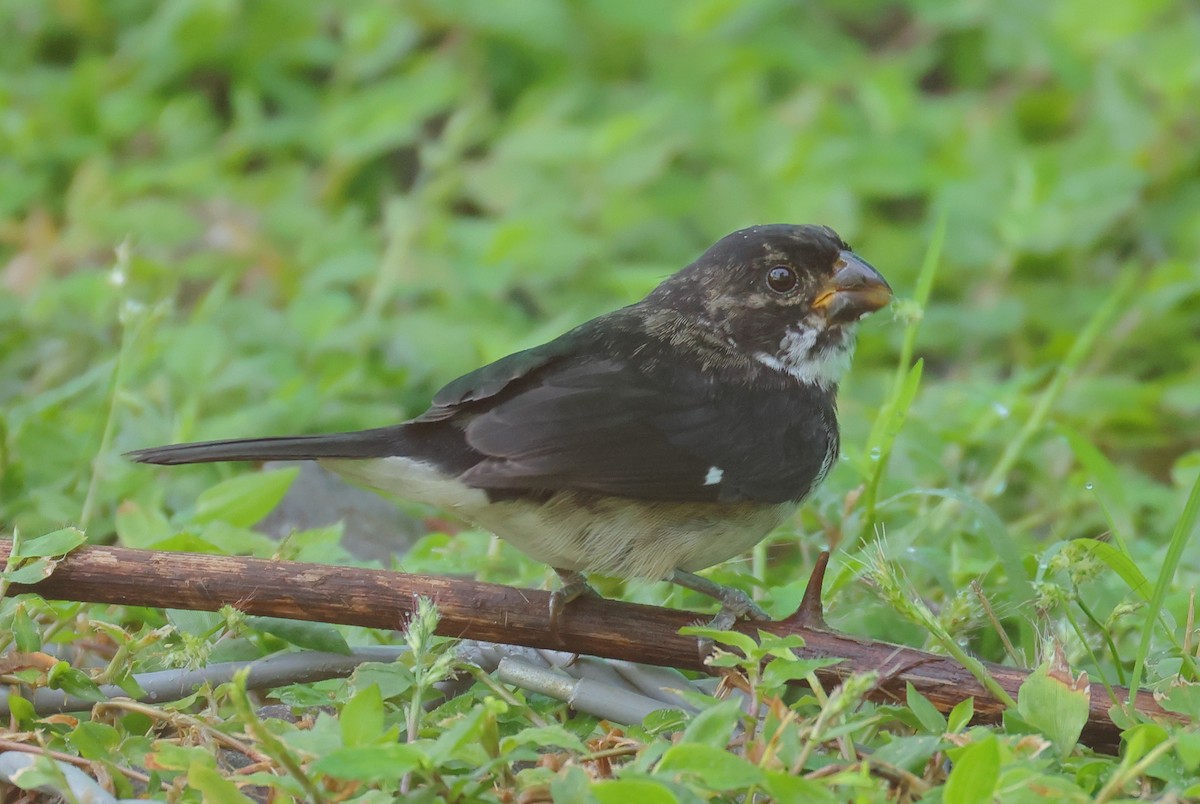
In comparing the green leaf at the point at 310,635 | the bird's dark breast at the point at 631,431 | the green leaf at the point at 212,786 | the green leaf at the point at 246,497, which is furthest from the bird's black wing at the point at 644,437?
the green leaf at the point at 212,786

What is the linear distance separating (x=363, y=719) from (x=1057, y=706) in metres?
1.15

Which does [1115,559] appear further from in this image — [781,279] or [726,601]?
[781,279]

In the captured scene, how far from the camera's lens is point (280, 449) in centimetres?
289

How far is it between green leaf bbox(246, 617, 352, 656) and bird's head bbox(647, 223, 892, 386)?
124cm

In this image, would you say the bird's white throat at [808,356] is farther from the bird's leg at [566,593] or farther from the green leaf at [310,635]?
the green leaf at [310,635]

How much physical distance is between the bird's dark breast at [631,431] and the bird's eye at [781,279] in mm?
284

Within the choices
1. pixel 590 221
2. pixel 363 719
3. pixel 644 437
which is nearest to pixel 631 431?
pixel 644 437

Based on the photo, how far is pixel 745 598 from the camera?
A: 9.71 ft

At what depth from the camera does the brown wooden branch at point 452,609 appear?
8.52 feet

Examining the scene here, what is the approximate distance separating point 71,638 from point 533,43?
4.54 meters

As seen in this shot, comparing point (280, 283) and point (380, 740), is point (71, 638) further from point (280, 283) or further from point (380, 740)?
point (280, 283)

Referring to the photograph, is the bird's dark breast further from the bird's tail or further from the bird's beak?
the bird's beak

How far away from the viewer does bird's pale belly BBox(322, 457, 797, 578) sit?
3021 mm

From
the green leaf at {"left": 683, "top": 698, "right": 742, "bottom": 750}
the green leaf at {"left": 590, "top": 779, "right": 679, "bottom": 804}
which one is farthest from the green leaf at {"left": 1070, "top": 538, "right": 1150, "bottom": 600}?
the green leaf at {"left": 590, "top": 779, "right": 679, "bottom": 804}
